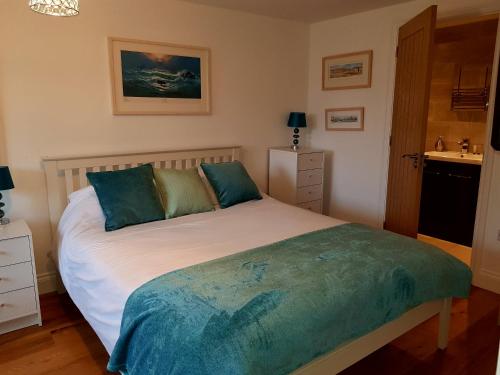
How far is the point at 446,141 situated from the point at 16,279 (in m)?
4.49

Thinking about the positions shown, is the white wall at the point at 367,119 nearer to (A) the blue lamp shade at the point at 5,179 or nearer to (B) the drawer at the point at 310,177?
(B) the drawer at the point at 310,177

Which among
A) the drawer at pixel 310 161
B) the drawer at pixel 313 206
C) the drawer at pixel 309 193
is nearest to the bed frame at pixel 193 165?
the drawer at pixel 310 161

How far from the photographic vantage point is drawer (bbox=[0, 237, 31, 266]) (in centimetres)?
235

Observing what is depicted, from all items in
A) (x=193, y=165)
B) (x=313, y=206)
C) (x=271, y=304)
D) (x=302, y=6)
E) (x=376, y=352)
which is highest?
(x=302, y=6)

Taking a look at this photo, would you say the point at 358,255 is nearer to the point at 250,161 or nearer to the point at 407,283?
the point at 407,283

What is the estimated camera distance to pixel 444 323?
2.28 m

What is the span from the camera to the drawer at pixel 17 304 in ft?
7.80

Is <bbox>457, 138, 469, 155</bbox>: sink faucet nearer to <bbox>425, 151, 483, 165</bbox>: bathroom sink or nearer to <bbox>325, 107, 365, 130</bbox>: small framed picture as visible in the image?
<bbox>425, 151, 483, 165</bbox>: bathroom sink

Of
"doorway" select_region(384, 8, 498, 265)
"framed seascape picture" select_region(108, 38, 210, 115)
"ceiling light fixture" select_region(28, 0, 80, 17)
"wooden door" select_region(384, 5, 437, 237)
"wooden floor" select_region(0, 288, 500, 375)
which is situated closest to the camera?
"ceiling light fixture" select_region(28, 0, 80, 17)

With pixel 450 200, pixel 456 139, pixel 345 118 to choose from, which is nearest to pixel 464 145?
pixel 456 139

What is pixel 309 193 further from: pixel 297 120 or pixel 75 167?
pixel 75 167

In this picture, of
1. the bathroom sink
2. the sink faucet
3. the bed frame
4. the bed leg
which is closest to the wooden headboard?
the bed frame

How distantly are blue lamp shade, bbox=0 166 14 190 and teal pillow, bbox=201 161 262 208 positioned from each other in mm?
1366

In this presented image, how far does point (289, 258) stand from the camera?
1959 millimetres
